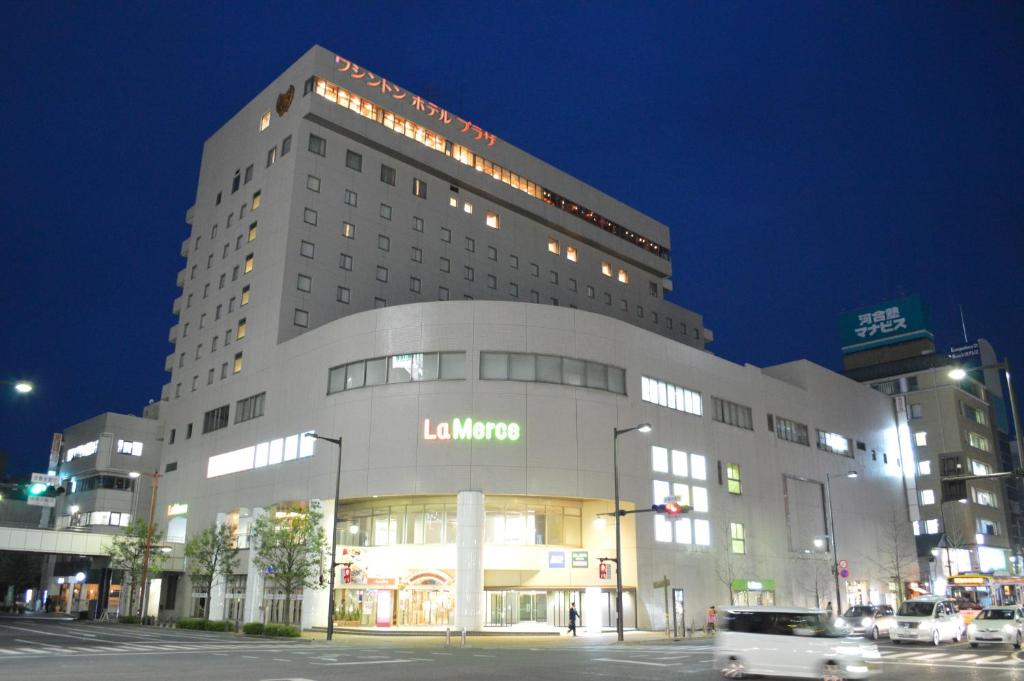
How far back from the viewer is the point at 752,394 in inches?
2825

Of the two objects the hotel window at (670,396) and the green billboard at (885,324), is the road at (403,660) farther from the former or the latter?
the green billboard at (885,324)

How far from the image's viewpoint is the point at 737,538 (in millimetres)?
65062

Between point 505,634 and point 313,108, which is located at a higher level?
point 313,108

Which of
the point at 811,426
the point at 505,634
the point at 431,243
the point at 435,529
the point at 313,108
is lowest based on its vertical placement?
the point at 505,634

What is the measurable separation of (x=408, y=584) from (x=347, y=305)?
Answer: 2768cm

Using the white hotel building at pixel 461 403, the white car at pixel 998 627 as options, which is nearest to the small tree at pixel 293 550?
the white hotel building at pixel 461 403

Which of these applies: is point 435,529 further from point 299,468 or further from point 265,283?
point 265,283

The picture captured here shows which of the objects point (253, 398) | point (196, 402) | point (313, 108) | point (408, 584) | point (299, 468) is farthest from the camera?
point (196, 402)

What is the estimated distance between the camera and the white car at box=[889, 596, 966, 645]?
37.8 m

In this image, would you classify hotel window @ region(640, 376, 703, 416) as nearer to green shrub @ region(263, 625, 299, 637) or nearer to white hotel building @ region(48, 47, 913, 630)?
white hotel building @ region(48, 47, 913, 630)

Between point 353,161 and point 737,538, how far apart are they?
156 feet

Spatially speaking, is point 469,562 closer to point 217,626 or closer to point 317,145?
point 217,626

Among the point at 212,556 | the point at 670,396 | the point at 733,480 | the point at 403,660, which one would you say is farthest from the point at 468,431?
the point at 733,480

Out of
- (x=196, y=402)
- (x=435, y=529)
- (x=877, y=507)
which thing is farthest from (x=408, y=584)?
(x=877, y=507)
